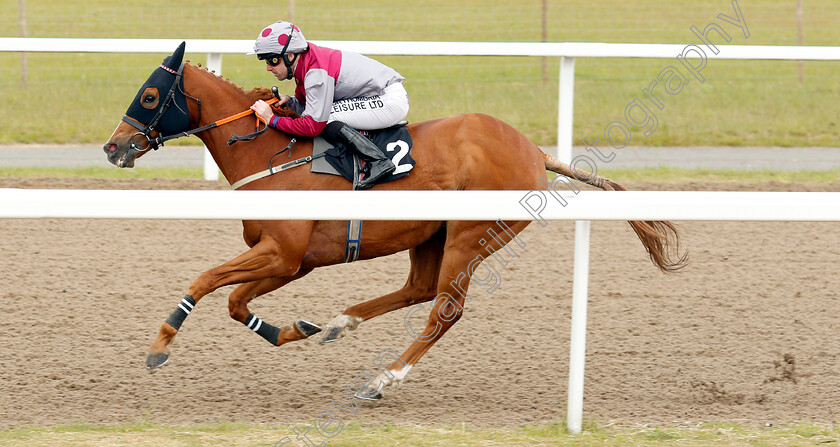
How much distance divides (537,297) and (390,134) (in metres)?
1.67

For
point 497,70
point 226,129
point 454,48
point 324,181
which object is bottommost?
point 324,181

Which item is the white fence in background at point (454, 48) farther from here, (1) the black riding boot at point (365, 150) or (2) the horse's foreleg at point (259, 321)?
(2) the horse's foreleg at point (259, 321)

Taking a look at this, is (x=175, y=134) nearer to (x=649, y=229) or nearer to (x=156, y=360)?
(x=156, y=360)

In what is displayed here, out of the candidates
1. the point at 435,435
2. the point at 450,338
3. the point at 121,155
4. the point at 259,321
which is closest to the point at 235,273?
the point at 259,321

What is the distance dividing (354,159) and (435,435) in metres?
1.42

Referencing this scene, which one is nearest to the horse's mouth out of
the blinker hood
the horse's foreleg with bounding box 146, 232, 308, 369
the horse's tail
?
the blinker hood

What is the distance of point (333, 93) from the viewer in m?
4.54

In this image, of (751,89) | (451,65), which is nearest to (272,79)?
(451,65)

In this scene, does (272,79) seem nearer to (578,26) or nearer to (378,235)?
(578,26)

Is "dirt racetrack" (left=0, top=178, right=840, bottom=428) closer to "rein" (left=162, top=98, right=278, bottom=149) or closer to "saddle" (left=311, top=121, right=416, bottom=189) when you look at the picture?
"saddle" (left=311, top=121, right=416, bottom=189)

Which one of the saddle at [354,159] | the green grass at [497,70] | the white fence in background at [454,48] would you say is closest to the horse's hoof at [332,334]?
the saddle at [354,159]

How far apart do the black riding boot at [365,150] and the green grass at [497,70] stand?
21.9ft

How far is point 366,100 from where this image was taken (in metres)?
4.64

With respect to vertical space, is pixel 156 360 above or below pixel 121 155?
below
